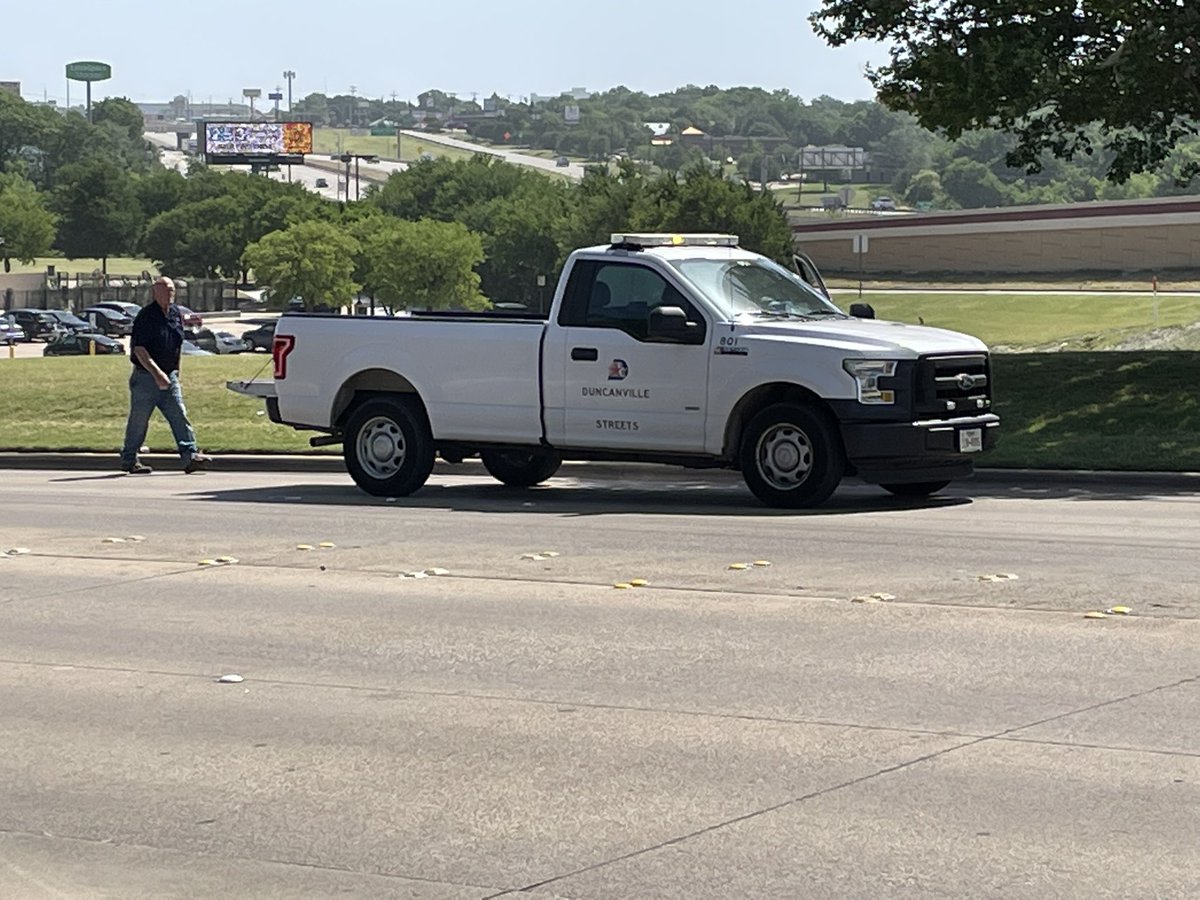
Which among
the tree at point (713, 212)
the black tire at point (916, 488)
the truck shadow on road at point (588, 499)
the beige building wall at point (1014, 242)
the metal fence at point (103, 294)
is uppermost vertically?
the tree at point (713, 212)

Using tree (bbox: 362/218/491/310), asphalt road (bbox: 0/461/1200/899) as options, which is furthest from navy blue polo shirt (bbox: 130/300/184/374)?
tree (bbox: 362/218/491/310)

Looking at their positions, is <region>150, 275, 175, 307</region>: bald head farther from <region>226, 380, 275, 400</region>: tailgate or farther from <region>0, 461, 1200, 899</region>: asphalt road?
<region>0, 461, 1200, 899</region>: asphalt road

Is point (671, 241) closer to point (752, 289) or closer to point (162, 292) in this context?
point (752, 289)

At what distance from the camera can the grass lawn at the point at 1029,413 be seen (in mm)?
18906

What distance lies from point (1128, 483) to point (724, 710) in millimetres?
9930

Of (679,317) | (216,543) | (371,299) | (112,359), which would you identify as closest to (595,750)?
(216,543)

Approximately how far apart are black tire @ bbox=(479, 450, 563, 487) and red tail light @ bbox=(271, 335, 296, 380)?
1854 millimetres

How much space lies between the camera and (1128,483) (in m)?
17.5

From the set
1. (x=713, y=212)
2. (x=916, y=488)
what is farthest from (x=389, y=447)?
(x=713, y=212)

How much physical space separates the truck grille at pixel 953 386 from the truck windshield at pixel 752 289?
1.24m

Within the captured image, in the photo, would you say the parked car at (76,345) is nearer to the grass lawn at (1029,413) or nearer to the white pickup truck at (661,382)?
the grass lawn at (1029,413)

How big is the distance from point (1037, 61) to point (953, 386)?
304 inches

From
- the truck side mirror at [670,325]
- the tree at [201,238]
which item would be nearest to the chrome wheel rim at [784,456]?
the truck side mirror at [670,325]

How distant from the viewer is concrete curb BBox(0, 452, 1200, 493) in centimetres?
1748
